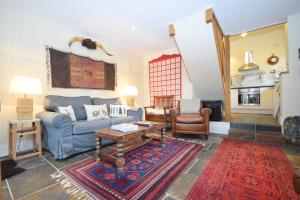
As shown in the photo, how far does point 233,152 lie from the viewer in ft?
7.48

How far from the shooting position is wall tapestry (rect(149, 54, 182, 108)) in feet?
14.6

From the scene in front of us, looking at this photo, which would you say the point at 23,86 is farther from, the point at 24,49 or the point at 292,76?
the point at 292,76

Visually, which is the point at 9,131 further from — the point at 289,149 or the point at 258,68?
the point at 258,68

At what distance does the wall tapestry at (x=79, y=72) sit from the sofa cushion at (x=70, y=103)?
0.36 meters

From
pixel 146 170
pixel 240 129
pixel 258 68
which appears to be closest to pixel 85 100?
pixel 146 170

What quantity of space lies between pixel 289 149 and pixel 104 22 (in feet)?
13.2

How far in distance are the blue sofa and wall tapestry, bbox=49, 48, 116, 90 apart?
0.48 metres

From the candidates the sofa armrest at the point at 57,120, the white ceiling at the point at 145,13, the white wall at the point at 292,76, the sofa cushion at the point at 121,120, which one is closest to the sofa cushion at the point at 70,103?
the sofa armrest at the point at 57,120

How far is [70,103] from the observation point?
2.80m

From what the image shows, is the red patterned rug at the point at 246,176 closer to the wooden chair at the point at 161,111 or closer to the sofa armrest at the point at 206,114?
the sofa armrest at the point at 206,114

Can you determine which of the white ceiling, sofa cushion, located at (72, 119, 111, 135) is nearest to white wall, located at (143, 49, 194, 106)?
the white ceiling

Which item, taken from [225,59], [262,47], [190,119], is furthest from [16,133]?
[262,47]

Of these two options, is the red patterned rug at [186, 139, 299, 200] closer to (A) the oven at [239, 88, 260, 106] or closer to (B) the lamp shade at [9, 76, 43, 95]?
(B) the lamp shade at [9, 76, 43, 95]

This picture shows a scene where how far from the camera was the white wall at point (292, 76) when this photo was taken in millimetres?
2750
